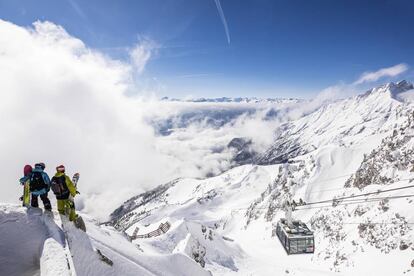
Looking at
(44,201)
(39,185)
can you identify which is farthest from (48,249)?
(39,185)

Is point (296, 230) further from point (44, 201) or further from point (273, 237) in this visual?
point (273, 237)

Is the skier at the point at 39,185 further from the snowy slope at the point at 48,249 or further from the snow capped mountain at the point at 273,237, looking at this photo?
the snow capped mountain at the point at 273,237

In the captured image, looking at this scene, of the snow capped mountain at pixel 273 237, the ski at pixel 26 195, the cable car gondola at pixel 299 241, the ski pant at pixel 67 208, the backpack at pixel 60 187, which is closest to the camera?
the snow capped mountain at pixel 273 237

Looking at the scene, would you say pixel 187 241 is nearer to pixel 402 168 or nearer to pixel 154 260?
pixel 154 260

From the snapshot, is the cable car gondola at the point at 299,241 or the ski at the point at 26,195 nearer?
the ski at the point at 26,195

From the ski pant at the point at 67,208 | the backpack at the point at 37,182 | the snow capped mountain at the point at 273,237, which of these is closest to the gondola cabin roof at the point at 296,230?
the snow capped mountain at the point at 273,237

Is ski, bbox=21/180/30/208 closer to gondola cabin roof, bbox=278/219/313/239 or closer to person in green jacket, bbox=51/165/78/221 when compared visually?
person in green jacket, bbox=51/165/78/221
